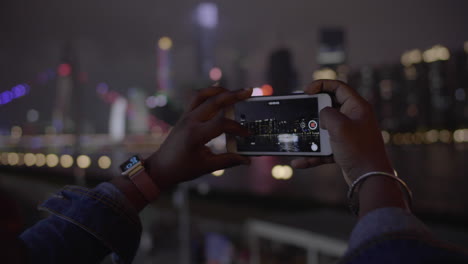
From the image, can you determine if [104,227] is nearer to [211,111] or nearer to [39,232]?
[39,232]

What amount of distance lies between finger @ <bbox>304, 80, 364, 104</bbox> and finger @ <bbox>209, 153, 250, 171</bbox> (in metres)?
0.31

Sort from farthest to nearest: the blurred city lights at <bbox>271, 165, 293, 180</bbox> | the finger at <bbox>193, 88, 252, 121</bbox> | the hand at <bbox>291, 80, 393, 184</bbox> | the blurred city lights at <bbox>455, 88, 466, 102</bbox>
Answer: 1. the blurred city lights at <bbox>455, 88, 466, 102</bbox>
2. the blurred city lights at <bbox>271, 165, 293, 180</bbox>
3. the finger at <bbox>193, 88, 252, 121</bbox>
4. the hand at <bbox>291, 80, 393, 184</bbox>

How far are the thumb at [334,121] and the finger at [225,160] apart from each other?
1.12 feet

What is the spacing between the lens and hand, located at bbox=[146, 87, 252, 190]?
3.31ft

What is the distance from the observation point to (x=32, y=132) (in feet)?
152

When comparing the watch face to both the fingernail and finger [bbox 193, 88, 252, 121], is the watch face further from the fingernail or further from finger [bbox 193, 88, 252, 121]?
the fingernail

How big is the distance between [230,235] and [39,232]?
1626cm

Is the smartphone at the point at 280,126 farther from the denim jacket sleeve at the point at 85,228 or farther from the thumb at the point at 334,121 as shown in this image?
the denim jacket sleeve at the point at 85,228

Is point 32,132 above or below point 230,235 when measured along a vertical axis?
above

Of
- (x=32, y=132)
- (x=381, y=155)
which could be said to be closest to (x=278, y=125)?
(x=381, y=155)

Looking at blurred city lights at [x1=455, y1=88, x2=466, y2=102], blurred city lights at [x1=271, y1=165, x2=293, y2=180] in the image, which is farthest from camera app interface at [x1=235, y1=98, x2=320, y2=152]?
blurred city lights at [x1=455, y1=88, x2=466, y2=102]

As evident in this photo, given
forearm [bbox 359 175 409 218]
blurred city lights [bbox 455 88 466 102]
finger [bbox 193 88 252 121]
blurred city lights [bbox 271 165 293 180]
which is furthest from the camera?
blurred city lights [bbox 455 88 466 102]

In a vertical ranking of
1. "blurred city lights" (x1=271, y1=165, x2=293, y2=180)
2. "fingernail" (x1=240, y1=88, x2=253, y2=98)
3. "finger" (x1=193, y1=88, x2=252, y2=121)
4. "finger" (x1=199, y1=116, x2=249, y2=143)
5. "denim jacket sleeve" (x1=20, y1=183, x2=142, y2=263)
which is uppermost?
"fingernail" (x1=240, y1=88, x2=253, y2=98)

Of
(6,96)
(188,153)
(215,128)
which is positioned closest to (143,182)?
(188,153)
